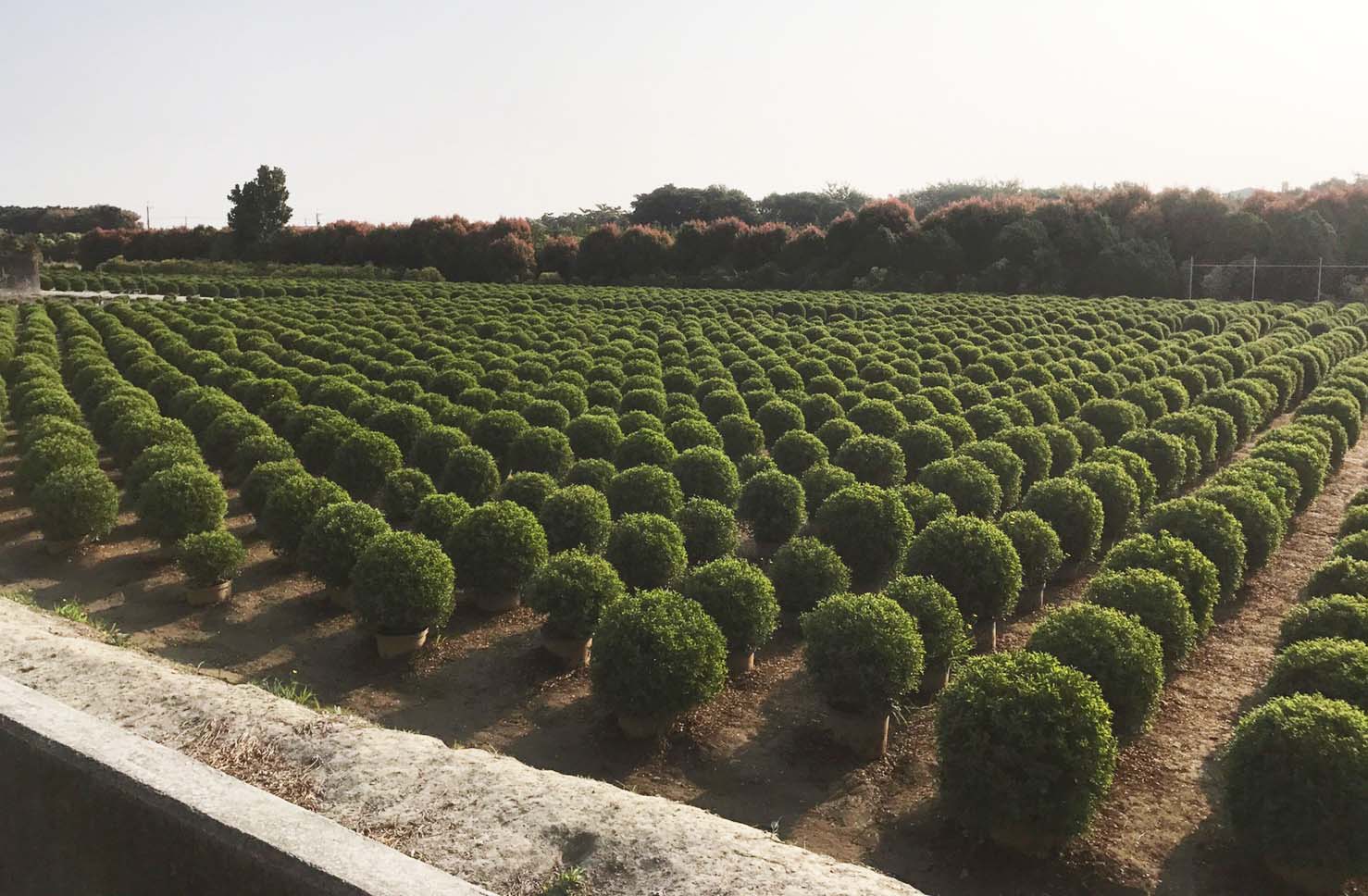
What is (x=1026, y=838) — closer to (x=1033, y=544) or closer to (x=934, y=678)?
(x=934, y=678)

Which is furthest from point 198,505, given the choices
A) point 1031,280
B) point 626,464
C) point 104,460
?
point 1031,280

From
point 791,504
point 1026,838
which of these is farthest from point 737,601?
point 791,504

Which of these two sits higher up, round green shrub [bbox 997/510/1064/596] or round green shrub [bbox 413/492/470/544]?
round green shrub [bbox 413/492/470/544]

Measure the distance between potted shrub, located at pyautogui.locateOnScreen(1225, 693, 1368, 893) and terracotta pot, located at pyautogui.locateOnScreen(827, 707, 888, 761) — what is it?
2843mm

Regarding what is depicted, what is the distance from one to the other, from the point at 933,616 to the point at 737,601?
75.4 inches

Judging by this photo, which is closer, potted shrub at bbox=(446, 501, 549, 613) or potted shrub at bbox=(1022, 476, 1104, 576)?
potted shrub at bbox=(446, 501, 549, 613)

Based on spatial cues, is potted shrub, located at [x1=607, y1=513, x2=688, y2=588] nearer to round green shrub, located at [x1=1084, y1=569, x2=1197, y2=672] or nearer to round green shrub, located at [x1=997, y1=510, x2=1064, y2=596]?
round green shrub, located at [x1=997, y1=510, x2=1064, y2=596]

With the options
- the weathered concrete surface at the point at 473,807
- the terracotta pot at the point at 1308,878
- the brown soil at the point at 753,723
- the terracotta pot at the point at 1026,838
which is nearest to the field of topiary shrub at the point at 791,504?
the terracotta pot at the point at 1026,838

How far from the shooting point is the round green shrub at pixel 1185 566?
35.6ft

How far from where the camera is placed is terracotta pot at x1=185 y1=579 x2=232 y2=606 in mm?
12594

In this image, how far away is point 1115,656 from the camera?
880cm

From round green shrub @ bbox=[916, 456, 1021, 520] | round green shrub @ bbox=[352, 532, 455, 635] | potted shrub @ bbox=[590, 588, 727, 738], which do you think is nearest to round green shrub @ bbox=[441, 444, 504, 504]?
round green shrub @ bbox=[352, 532, 455, 635]

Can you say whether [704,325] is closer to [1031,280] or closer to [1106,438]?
[1106,438]

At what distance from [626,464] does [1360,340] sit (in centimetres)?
3153
